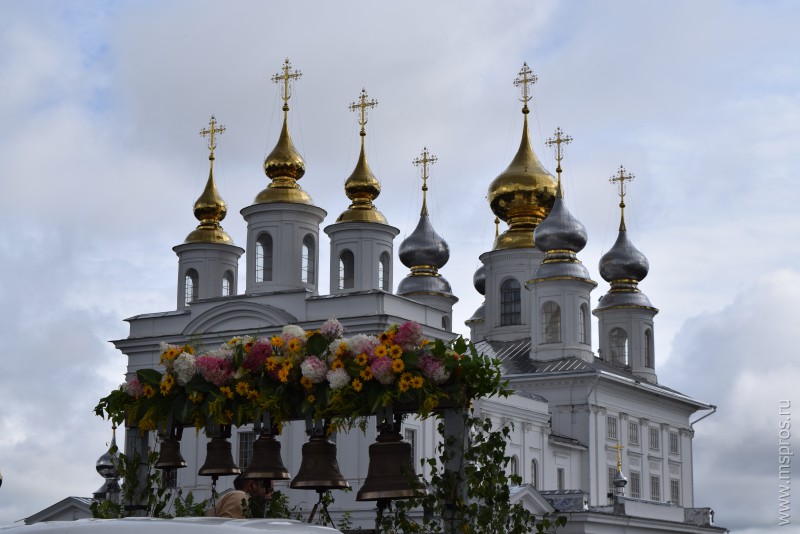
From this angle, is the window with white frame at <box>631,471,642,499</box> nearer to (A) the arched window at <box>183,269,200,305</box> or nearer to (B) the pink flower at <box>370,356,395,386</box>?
(A) the arched window at <box>183,269,200,305</box>

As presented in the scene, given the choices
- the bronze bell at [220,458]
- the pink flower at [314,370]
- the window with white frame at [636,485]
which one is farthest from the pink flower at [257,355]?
the window with white frame at [636,485]

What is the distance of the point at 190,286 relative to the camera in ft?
147

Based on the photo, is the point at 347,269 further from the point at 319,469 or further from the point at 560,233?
→ the point at 319,469

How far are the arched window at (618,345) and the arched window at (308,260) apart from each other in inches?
660

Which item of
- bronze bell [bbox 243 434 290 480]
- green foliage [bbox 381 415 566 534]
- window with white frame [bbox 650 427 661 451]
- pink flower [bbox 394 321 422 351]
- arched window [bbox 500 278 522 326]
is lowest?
green foliage [bbox 381 415 566 534]

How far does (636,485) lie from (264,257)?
55.5ft

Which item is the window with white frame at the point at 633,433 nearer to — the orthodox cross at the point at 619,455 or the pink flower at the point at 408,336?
the orthodox cross at the point at 619,455

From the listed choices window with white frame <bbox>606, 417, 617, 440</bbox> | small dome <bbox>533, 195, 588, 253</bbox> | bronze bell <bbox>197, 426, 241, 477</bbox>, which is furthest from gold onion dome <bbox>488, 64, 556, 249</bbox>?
bronze bell <bbox>197, 426, 241, 477</bbox>

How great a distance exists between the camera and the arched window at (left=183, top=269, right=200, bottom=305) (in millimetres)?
44719

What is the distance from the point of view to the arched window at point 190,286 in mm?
44719

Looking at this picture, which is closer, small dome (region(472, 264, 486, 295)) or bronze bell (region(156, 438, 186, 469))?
bronze bell (region(156, 438, 186, 469))

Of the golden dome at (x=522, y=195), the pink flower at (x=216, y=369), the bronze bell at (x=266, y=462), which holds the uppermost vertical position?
the golden dome at (x=522, y=195)

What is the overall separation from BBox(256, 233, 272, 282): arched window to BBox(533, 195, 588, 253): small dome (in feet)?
36.5

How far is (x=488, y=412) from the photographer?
43438 millimetres
